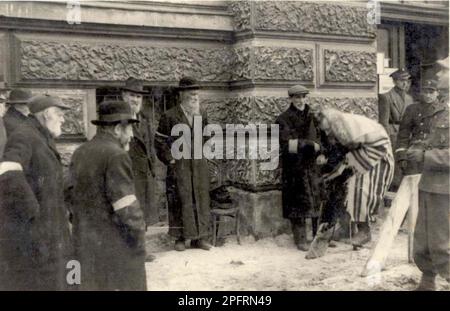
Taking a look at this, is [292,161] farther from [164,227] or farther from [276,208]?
[164,227]

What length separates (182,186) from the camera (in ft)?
18.5

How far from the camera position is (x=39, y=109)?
4074mm

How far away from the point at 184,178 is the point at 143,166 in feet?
1.47

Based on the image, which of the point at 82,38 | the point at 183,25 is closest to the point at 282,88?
the point at 183,25

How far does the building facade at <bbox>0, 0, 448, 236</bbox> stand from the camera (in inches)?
209

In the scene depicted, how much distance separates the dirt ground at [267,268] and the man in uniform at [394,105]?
66.9 inches

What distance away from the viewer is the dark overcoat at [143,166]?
5.42m

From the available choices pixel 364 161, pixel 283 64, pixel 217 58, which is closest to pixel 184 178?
pixel 217 58

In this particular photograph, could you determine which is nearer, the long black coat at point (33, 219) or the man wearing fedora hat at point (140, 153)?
the long black coat at point (33, 219)

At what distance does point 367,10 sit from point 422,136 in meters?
2.15

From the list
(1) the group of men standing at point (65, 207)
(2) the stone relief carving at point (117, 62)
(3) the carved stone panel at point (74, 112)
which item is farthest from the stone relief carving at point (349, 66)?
(1) the group of men standing at point (65, 207)

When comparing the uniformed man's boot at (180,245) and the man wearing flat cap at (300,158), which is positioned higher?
the man wearing flat cap at (300,158)

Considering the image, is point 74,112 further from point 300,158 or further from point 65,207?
point 300,158

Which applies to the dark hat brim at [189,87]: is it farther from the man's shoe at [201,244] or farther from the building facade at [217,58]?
the man's shoe at [201,244]
